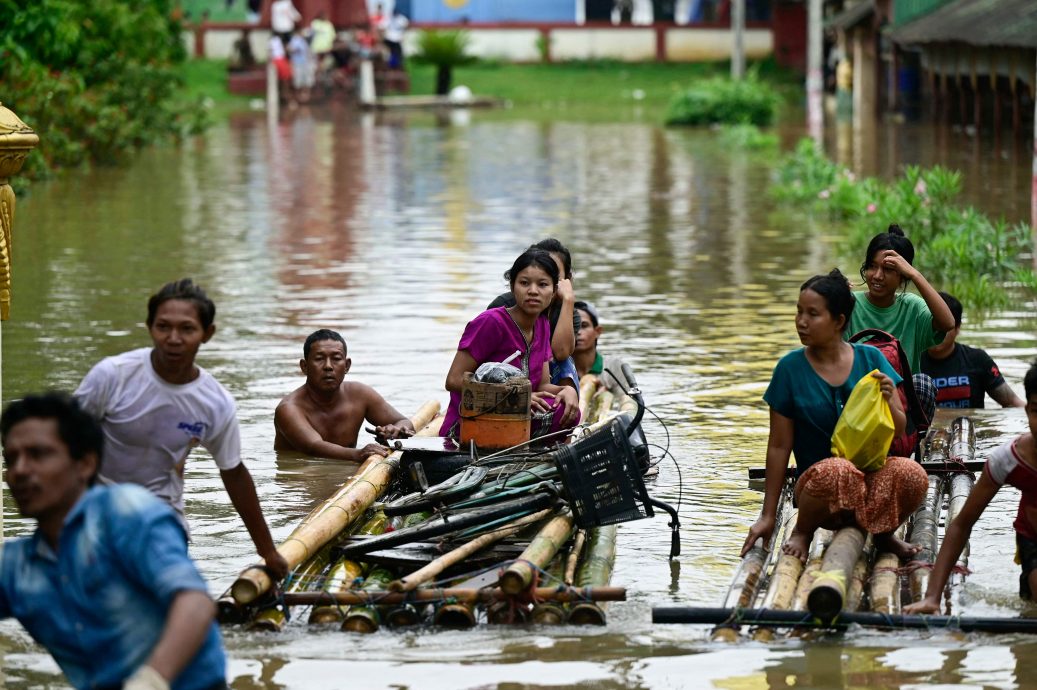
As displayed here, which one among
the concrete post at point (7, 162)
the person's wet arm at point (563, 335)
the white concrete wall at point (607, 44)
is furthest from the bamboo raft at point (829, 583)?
the white concrete wall at point (607, 44)

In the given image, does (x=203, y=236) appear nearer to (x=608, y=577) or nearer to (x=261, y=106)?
(x=608, y=577)

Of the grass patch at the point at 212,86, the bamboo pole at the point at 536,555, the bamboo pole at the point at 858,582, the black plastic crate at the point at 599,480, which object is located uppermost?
the grass patch at the point at 212,86

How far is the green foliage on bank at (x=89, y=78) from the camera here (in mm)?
18688

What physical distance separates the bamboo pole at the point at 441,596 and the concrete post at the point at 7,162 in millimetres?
1353

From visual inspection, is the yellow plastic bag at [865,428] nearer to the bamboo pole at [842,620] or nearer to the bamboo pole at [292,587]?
the bamboo pole at [842,620]

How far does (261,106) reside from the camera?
160 feet

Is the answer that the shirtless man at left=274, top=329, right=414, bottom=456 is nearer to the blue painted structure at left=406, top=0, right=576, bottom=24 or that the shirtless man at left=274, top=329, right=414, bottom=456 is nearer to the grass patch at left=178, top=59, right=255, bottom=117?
the grass patch at left=178, top=59, right=255, bottom=117

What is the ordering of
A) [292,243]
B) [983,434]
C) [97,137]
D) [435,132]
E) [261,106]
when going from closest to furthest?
[983,434] < [292,243] < [97,137] < [435,132] < [261,106]

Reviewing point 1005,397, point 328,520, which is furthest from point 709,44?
point 328,520

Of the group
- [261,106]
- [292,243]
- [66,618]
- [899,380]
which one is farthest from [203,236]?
[261,106]

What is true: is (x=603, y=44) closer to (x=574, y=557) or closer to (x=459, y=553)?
(x=574, y=557)

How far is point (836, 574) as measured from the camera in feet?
21.7

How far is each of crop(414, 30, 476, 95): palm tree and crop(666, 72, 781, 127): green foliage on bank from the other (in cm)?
1221

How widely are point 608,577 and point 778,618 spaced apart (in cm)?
92
